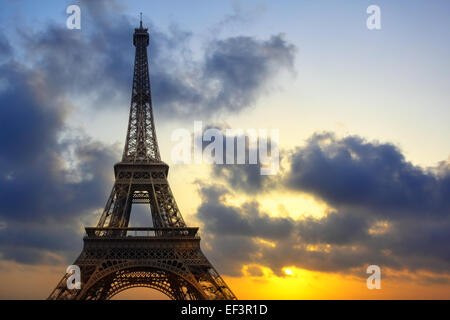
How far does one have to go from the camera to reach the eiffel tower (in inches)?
2408

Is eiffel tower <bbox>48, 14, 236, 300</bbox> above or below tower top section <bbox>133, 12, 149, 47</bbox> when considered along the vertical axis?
below

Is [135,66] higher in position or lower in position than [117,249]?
higher

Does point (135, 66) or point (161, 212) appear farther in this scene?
point (135, 66)

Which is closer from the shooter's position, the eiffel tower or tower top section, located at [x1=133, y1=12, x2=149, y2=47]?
the eiffel tower

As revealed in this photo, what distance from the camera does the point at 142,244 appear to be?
209 feet

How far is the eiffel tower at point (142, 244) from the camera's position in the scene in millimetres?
61156

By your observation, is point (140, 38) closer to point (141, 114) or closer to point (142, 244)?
point (141, 114)

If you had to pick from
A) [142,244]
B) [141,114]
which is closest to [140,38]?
[141,114]
